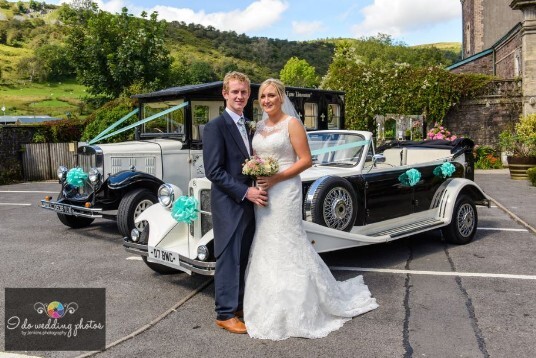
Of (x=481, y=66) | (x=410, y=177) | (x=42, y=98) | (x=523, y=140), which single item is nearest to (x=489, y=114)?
(x=523, y=140)

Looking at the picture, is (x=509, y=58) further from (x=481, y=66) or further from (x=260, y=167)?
(x=260, y=167)

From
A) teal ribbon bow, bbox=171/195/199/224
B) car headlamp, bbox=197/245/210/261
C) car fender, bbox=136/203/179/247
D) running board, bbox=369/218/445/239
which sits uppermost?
teal ribbon bow, bbox=171/195/199/224

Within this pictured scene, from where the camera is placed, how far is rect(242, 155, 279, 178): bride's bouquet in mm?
4035

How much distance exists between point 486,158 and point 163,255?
1904 centimetres

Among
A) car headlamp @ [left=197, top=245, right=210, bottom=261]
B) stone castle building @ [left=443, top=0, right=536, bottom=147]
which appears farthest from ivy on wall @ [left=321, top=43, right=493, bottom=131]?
car headlamp @ [left=197, top=245, right=210, bottom=261]

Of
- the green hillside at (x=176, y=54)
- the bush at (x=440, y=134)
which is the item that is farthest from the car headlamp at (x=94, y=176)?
the green hillside at (x=176, y=54)

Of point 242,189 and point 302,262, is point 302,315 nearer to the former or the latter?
point 302,262

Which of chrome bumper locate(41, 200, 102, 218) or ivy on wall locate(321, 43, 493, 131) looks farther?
ivy on wall locate(321, 43, 493, 131)

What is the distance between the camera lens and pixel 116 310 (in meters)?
4.86

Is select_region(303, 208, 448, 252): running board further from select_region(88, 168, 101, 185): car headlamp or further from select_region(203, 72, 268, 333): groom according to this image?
select_region(88, 168, 101, 185): car headlamp

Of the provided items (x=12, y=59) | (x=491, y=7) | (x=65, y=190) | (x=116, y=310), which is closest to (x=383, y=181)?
(x=116, y=310)

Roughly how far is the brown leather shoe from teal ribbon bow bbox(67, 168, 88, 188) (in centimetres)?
528

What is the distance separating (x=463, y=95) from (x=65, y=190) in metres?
19.3

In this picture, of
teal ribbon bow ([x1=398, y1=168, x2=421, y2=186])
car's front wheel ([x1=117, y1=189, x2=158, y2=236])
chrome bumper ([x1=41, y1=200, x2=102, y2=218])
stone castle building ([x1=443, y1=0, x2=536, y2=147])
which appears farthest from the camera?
stone castle building ([x1=443, y1=0, x2=536, y2=147])
